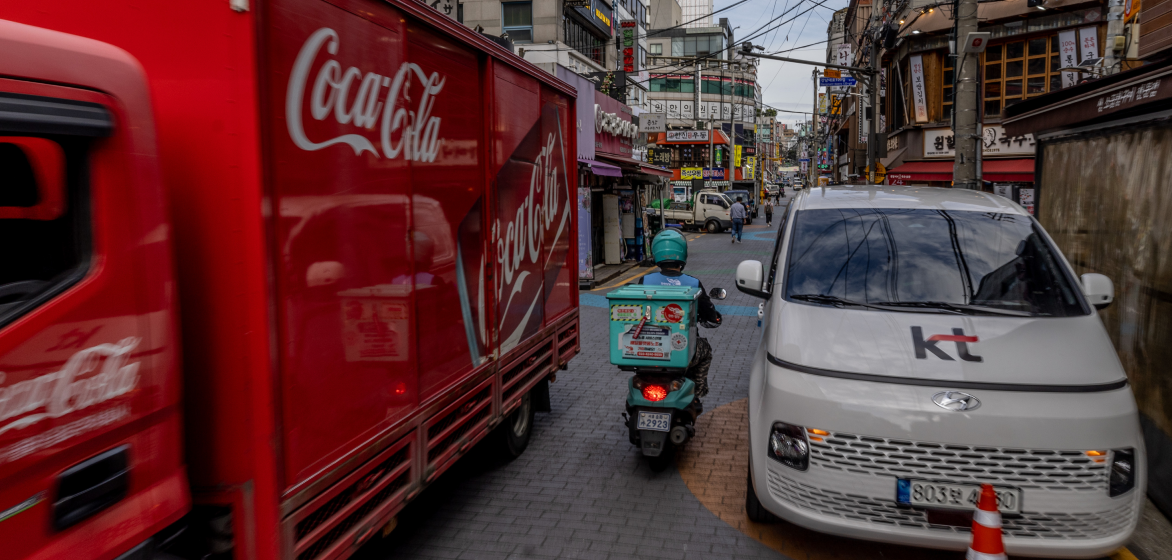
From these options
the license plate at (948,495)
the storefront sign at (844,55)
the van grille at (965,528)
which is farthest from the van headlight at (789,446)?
the storefront sign at (844,55)

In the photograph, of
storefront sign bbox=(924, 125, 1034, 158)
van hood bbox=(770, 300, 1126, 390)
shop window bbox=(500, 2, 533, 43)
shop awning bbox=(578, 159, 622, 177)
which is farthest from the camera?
shop window bbox=(500, 2, 533, 43)

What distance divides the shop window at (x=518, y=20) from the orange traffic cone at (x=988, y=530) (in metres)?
33.0

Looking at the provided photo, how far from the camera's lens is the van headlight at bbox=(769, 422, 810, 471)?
12.7 feet

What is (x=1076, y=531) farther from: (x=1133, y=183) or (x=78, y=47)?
(x=78, y=47)

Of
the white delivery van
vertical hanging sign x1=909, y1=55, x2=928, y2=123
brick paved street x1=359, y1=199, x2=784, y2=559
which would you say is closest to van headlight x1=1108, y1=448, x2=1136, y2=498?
the white delivery van

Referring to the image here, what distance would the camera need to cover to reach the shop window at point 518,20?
33.8 metres

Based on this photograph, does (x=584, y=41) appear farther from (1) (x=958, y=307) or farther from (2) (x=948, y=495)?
(2) (x=948, y=495)

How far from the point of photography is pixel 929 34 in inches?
929

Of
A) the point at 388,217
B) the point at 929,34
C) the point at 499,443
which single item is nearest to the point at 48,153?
the point at 388,217

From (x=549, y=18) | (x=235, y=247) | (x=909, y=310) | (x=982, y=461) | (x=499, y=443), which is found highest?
(x=549, y=18)

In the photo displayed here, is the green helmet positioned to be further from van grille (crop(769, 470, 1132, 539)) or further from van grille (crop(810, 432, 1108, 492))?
van grille (crop(810, 432, 1108, 492))

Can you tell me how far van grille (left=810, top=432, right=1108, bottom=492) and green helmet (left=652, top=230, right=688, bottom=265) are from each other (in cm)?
259

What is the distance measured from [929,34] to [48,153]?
2600 centimetres

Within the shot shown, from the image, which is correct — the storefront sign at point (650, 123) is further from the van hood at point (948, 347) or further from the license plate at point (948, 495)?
the license plate at point (948, 495)
